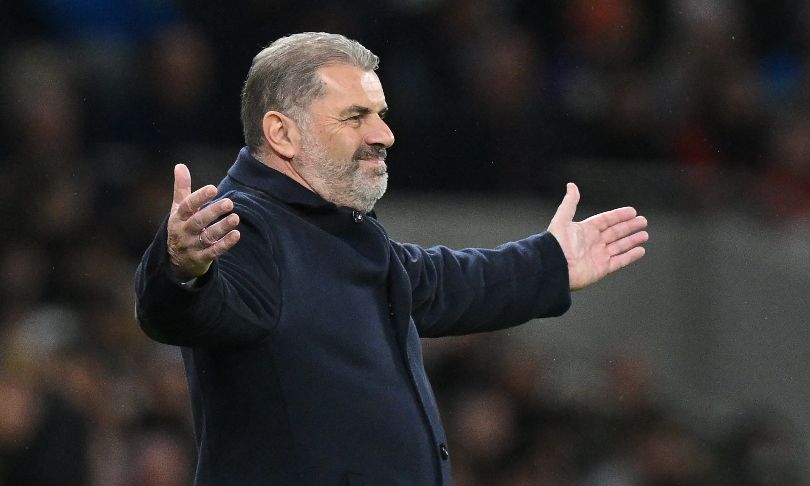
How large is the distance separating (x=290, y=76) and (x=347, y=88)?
0.36 feet

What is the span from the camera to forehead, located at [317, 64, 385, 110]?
120 inches

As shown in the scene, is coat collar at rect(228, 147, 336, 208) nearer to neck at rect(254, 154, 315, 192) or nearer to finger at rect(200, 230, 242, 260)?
neck at rect(254, 154, 315, 192)

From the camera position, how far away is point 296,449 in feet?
9.31

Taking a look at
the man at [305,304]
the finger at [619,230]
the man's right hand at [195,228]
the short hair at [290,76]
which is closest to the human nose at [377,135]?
the man at [305,304]

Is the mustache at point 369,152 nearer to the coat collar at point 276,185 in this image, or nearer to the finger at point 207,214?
the coat collar at point 276,185

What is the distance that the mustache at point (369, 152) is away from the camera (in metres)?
3.07

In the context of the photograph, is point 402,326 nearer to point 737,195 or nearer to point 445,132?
point 445,132

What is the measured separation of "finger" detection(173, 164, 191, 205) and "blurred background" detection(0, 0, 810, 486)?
2841mm

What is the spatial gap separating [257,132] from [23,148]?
10.7 ft

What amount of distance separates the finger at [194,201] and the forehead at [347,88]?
0.60 metres

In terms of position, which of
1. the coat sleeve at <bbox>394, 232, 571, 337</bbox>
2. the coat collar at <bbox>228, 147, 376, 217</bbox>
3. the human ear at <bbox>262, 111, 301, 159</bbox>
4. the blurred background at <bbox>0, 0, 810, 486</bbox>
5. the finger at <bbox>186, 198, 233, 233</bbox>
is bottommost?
the blurred background at <bbox>0, 0, 810, 486</bbox>

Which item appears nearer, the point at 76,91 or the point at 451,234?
the point at 76,91

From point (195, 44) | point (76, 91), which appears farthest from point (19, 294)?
point (195, 44)

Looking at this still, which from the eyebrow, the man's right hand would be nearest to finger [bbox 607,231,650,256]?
the eyebrow
